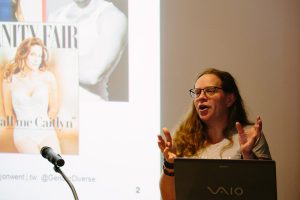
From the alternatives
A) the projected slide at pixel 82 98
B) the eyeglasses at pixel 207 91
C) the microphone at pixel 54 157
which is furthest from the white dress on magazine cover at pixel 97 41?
the microphone at pixel 54 157

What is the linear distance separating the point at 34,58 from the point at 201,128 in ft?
3.45

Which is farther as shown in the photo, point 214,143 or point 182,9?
point 182,9

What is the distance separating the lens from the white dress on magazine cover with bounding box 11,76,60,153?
265cm

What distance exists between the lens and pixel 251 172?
55.9 inches

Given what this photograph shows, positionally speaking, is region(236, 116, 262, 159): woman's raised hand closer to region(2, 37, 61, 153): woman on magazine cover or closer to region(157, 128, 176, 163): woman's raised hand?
region(157, 128, 176, 163): woman's raised hand

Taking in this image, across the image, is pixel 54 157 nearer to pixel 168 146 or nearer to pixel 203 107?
pixel 168 146

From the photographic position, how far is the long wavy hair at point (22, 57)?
2.64m

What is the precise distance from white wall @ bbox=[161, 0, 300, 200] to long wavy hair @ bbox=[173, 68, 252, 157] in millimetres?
266

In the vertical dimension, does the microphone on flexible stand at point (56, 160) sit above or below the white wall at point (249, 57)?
below

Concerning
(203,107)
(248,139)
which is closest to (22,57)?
(203,107)

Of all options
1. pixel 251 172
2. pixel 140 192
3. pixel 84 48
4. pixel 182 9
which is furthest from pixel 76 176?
pixel 251 172

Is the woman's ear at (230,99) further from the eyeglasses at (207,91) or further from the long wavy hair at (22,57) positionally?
the long wavy hair at (22,57)

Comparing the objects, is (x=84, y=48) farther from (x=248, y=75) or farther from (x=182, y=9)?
(x=248, y=75)

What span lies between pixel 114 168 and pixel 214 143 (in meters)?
0.61
